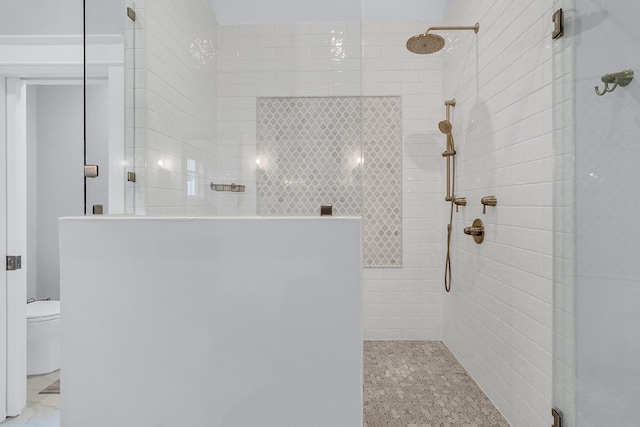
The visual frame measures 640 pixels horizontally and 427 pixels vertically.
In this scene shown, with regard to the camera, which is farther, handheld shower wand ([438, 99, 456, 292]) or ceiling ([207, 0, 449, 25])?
handheld shower wand ([438, 99, 456, 292])

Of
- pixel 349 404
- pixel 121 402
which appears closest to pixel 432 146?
pixel 349 404

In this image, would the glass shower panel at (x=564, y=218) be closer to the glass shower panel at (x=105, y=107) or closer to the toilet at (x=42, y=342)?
the glass shower panel at (x=105, y=107)

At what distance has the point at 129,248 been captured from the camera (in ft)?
3.81

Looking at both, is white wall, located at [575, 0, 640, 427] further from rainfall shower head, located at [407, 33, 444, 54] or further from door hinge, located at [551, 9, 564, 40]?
rainfall shower head, located at [407, 33, 444, 54]

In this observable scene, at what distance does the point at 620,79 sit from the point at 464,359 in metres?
2.01

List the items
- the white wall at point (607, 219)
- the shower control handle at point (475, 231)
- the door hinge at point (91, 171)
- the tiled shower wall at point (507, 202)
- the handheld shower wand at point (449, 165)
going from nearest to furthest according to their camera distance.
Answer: the white wall at point (607, 219) < the door hinge at point (91, 171) < the tiled shower wall at point (507, 202) < the shower control handle at point (475, 231) < the handheld shower wand at point (449, 165)

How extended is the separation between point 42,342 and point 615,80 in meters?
3.25

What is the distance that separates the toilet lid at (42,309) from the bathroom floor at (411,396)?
1.39 ft

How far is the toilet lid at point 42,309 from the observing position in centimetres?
233

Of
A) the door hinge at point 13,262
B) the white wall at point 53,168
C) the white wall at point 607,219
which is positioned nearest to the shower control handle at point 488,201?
the white wall at point 607,219

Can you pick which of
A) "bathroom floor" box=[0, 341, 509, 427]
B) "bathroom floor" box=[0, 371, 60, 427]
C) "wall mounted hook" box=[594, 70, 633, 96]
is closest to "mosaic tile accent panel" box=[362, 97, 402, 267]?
"bathroom floor" box=[0, 341, 509, 427]

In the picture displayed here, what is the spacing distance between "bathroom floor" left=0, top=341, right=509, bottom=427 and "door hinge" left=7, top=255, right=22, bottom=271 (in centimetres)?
82

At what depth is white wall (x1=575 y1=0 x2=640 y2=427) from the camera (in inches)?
39.9

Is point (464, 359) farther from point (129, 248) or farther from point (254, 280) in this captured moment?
point (129, 248)
